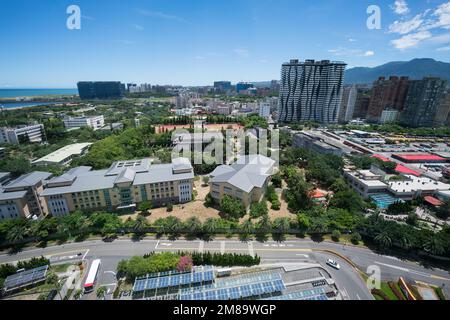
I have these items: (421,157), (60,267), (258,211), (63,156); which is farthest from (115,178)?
(421,157)

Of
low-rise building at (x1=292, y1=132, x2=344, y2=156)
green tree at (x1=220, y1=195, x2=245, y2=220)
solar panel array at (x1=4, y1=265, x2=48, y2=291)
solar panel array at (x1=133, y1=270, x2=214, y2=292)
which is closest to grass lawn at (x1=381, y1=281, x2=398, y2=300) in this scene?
solar panel array at (x1=133, y1=270, x2=214, y2=292)

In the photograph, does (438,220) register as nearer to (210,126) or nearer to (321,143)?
(321,143)

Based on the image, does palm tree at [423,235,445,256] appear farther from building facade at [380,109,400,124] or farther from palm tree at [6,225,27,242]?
building facade at [380,109,400,124]

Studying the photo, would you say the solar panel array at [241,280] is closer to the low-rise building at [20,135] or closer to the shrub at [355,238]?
the shrub at [355,238]

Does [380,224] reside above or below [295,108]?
below

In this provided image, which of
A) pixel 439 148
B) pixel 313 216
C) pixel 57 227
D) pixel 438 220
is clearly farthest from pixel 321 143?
pixel 57 227

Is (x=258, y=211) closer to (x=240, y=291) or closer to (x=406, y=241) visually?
(x=240, y=291)

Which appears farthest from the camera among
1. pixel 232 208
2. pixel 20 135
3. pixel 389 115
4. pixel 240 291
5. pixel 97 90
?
pixel 97 90
